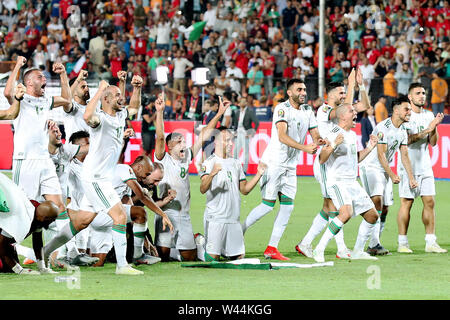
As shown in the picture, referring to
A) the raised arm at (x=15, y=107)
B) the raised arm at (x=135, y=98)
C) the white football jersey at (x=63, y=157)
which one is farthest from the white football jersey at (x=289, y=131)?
the raised arm at (x=15, y=107)

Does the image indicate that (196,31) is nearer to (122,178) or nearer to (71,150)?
(71,150)

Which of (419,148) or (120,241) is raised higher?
(419,148)

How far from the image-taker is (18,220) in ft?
29.4

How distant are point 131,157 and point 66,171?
40.0ft

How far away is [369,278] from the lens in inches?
353

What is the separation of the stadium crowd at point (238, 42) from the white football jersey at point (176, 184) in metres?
12.1

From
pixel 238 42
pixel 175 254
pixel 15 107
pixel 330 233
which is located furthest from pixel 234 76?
pixel 15 107

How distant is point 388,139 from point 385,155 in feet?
0.71

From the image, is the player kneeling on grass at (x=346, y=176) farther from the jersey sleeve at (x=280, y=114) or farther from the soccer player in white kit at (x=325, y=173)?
the jersey sleeve at (x=280, y=114)

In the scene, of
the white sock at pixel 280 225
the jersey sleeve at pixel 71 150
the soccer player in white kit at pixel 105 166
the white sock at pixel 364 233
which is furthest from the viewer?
the white sock at pixel 280 225

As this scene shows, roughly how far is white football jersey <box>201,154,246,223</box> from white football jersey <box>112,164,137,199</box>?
3.24ft

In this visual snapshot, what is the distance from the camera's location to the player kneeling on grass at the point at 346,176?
10734 millimetres
